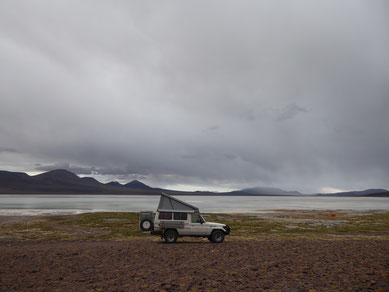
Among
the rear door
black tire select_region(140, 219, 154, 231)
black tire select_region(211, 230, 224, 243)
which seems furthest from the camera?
black tire select_region(211, 230, 224, 243)

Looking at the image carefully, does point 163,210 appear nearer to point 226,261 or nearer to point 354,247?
point 226,261

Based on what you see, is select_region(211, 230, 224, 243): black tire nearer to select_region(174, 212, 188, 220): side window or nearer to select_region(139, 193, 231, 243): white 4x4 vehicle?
select_region(139, 193, 231, 243): white 4x4 vehicle

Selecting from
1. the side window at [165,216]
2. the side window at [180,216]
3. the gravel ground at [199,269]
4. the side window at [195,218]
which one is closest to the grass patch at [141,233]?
the side window at [195,218]

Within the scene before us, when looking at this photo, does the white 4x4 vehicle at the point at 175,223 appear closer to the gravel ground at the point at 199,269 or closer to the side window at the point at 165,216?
the side window at the point at 165,216

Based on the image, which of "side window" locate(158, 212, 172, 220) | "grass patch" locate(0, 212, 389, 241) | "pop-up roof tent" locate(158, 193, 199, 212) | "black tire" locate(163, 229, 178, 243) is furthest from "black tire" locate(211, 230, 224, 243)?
"grass patch" locate(0, 212, 389, 241)

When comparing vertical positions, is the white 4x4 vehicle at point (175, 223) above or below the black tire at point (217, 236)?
above

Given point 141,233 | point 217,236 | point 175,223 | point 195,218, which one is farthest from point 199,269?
point 141,233

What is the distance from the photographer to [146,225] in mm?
23781

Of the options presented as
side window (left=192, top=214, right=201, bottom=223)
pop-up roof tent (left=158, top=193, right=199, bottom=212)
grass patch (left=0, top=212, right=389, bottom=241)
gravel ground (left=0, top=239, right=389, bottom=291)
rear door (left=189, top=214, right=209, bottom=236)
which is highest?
pop-up roof tent (left=158, top=193, right=199, bottom=212)

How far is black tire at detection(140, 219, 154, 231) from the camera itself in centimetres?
2366

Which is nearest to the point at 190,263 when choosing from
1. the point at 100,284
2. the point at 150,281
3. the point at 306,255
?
the point at 150,281

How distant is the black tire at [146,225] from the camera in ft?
77.6

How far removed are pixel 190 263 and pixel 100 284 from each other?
A: 5.64 m

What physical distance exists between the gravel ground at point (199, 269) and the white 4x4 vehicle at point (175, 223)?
2.78 meters
